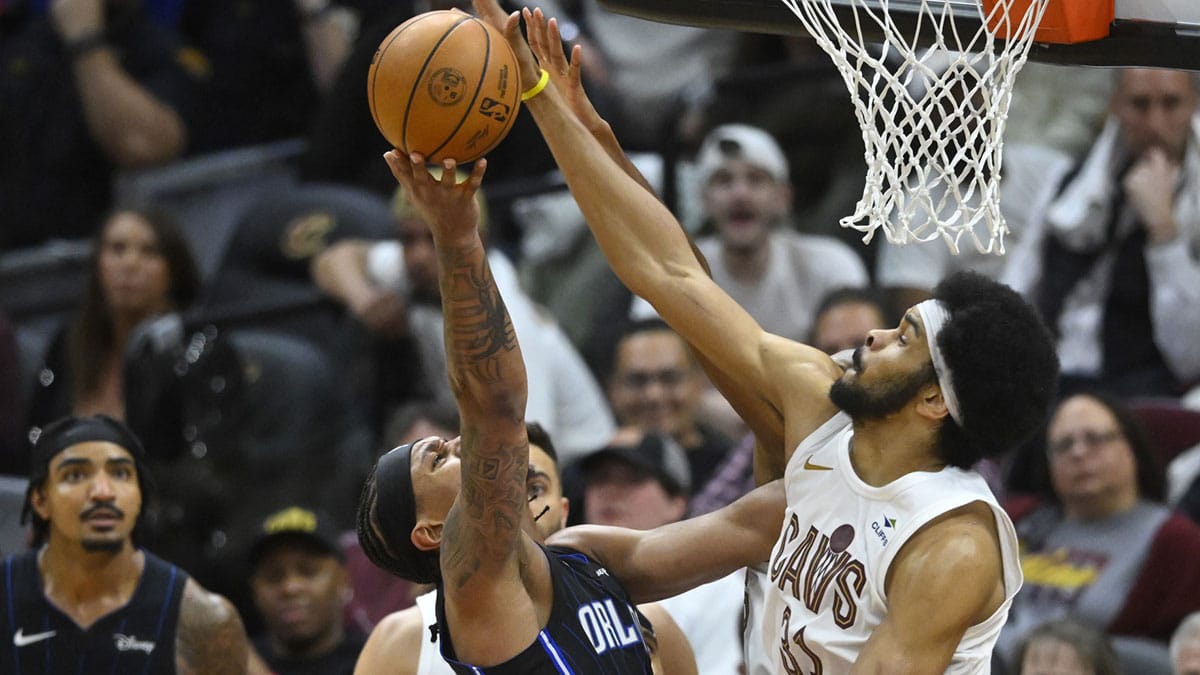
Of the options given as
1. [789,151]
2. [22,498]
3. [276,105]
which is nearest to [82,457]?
[22,498]

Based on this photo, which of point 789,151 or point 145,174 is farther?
point 145,174

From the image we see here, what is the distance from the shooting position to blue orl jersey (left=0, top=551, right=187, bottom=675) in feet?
16.4

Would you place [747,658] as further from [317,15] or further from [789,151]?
[317,15]

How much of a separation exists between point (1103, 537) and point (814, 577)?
Answer: 2699 mm

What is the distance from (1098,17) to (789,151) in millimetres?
4002

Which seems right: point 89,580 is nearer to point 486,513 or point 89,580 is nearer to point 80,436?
point 80,436

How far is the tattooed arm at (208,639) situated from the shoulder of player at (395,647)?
0.62 m

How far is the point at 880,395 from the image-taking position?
4.02 metres

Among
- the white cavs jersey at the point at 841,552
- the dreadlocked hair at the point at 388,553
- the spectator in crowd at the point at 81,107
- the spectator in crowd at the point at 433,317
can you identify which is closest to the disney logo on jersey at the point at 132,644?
the dreadlocked hair at the point at 388,553

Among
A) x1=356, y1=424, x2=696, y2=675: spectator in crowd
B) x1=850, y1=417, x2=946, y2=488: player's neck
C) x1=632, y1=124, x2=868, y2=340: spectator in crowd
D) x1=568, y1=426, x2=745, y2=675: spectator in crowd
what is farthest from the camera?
x1=632, y1=124, x2=868, y2=340: spectator in crowd

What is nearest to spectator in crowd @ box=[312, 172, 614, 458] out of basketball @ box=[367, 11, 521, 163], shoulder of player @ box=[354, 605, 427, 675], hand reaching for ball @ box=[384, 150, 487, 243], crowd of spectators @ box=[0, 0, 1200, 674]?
crowd of spectators @ box=[0, 0, 1200, 674]

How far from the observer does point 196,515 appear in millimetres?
7473

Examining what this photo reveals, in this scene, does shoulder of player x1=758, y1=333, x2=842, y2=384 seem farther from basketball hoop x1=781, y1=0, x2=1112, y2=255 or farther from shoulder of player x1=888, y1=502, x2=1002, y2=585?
shoulder of player x1=888, y1=502, x2=1002, y2=585

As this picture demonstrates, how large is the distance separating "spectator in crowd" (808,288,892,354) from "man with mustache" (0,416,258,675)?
2.70 metres
